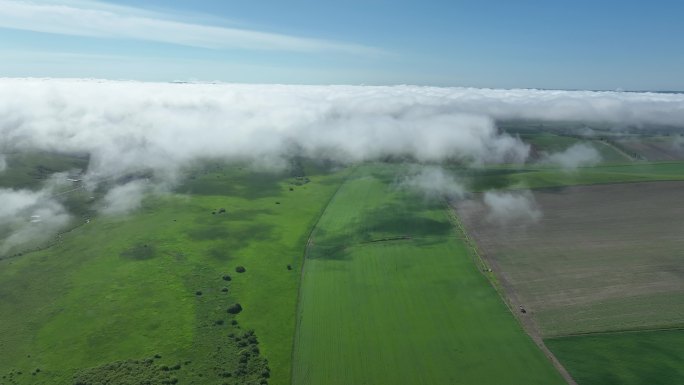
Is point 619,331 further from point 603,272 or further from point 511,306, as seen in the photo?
point 603,272

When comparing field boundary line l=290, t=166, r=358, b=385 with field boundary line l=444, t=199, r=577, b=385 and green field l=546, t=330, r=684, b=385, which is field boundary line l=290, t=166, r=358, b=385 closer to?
field boundary line l=444, t=199, r=577, b=385

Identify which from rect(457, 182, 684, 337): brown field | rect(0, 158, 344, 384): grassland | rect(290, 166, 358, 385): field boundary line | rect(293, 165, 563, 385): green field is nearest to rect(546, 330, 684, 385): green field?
rect(457, 182, 684, 337): brown field

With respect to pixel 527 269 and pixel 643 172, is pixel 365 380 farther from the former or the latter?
pixel 643 172

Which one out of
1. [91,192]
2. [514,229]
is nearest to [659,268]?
[514,229]

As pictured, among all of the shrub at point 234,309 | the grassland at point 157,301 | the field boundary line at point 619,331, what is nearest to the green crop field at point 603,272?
the field boundary line at point 619,331

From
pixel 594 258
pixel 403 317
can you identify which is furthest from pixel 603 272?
pixel 403 317

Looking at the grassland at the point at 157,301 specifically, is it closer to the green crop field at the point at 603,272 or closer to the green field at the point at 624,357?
the green field at the point at 624,357
